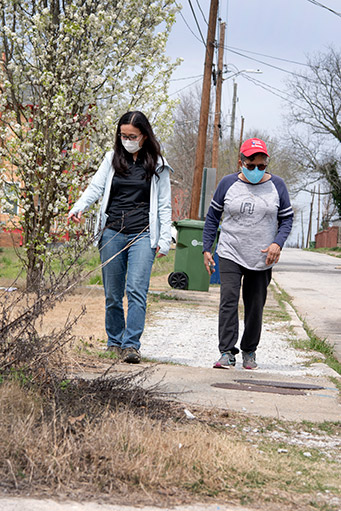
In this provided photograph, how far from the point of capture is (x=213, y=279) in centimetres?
1731

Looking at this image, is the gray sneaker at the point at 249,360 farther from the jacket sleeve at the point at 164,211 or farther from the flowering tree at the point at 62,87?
the flowering tree at the point at 62,87

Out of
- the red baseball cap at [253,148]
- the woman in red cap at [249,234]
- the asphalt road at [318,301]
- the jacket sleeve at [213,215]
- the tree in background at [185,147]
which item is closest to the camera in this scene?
the red baseball cap at [253,148]

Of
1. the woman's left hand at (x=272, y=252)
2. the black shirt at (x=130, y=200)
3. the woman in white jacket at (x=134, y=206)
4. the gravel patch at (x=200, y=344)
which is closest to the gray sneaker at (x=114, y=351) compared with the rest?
the woman in white jacket at (x=134, y=206)

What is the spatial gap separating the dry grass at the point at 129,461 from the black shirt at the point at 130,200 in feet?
8.54

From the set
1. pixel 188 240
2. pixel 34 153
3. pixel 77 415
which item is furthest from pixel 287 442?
pixel 188 240

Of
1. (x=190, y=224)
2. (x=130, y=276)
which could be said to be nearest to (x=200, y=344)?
(x=130, y=276)

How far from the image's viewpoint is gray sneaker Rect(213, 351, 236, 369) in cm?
621

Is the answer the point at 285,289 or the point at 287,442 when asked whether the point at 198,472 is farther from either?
the point at 285,289

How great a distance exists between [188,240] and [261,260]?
8.76 metres

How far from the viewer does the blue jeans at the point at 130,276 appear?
5.96m

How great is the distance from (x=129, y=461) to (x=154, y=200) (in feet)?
10.8

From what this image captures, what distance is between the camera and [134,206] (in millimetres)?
5965

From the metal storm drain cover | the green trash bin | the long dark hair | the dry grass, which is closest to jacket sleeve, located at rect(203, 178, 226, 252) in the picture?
the long dark hair

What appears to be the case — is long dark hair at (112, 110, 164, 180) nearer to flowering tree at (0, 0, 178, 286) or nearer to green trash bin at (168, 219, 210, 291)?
flowering tree at (0, 0, 178, 286)
